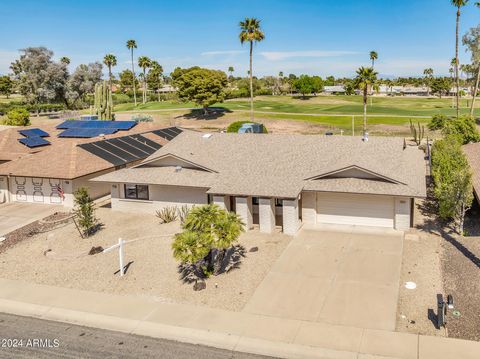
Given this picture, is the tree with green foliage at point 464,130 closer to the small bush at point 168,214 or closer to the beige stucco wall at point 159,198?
the beige stucco wall at point 159,198

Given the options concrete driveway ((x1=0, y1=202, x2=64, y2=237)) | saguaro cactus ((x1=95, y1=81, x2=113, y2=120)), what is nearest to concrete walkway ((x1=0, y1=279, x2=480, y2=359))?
concrete driveway ((x1=0, y1=202, x2=64, y2=237))

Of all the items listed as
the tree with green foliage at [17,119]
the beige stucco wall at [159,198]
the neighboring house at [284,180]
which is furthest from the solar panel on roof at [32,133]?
the tree with green foliage at [17,119]

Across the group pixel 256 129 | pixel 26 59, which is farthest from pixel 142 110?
pixel 256 129

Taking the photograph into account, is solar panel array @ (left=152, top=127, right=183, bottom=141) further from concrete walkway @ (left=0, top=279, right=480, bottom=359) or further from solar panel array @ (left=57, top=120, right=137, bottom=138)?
concrete walkway @ (left=0, top=279, right=480, bottom=359)

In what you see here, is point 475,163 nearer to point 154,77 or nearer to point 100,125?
point 100,125

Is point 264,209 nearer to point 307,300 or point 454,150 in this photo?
point 307,300

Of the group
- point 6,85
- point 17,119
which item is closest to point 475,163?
point 17,119
